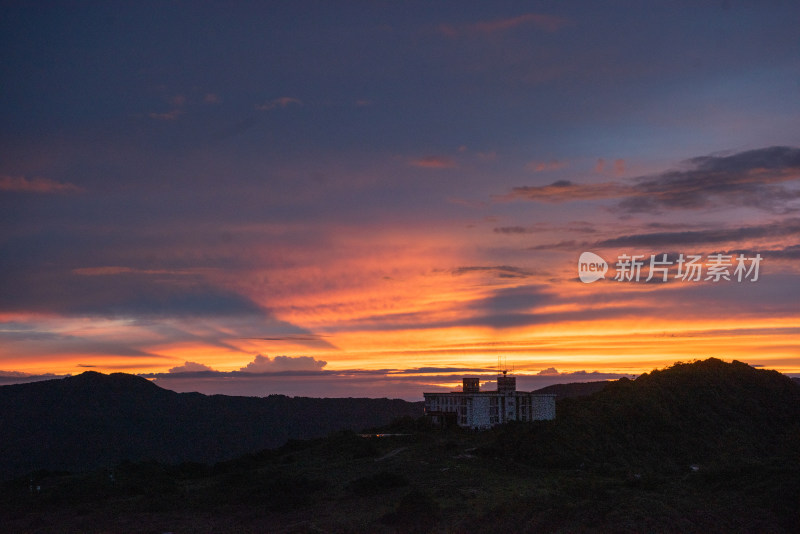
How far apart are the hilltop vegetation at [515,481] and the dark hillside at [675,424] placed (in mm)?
194

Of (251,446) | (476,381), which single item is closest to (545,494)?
(476,381)

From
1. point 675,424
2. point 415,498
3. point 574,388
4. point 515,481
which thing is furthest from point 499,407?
point 574,388

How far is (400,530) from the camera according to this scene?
113ft

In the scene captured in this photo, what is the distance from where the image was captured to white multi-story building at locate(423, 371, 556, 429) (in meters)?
77.7

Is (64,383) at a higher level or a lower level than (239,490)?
higher

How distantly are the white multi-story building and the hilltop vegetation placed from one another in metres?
5.37

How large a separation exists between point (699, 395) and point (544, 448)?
26.5m

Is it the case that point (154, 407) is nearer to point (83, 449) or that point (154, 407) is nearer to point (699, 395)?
point (83, 449)

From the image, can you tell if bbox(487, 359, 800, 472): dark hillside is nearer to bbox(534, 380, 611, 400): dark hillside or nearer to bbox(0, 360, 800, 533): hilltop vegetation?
bbox(0, 360, 800, 533): hilltop vegetation

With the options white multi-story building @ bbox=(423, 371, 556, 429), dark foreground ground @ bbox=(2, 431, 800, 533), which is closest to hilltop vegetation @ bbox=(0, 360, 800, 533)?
dark foreground ground @ bbox=(2, 431, 800, 533)

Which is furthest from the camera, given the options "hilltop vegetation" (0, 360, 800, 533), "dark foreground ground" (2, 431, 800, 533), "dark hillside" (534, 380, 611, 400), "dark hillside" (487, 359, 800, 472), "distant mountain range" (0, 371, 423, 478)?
"dark hillside" (534, 380, 611, 400)

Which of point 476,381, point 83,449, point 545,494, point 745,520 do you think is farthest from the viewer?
point 83,449

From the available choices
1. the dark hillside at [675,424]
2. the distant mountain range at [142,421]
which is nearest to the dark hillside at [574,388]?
the distant mountain range at [142,421]

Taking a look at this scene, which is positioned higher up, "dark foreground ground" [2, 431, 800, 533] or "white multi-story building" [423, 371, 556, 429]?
"white multi-story building" [423, 371, 556, 429]
